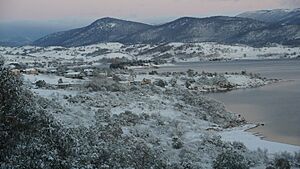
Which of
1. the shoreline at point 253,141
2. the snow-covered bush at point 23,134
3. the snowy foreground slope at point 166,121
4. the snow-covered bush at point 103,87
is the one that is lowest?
the shoreline at point 253,141

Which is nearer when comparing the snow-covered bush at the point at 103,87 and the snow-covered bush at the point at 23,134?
the snow-covered bush at the point at 23,134

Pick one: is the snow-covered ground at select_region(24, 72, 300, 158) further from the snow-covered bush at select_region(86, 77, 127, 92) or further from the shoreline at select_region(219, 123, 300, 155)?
the snow-covered bush at select_region(86, 77, 127, 92)

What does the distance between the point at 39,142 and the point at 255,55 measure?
13964cm

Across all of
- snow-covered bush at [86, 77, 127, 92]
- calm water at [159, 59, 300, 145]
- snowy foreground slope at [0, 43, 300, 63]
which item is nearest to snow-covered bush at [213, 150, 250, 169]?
calm water at [159, 59, 300, 145]

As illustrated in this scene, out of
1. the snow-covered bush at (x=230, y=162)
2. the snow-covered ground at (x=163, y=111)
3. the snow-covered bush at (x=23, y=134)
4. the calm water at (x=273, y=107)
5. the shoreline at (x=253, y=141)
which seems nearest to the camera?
the snow-covered bush at (x=23, y=134)

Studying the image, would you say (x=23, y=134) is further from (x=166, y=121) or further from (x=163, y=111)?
(x=163, y=111)

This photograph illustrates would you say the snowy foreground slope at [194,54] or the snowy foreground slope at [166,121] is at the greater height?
the snowy foreground slope at [166,121]

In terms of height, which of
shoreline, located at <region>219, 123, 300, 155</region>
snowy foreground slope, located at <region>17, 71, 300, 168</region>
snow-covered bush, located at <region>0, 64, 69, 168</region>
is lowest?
shoreline, located at <region>219, 123, 300, 155</region>

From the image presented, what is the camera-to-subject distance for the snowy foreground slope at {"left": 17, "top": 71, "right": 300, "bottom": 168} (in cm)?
2205

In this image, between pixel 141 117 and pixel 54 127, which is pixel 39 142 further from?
pixel 141 117

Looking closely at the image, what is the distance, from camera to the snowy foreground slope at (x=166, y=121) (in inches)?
868

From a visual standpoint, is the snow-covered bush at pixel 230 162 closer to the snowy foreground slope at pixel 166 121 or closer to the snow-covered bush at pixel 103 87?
the snowy foreground slope at pixel 166 121

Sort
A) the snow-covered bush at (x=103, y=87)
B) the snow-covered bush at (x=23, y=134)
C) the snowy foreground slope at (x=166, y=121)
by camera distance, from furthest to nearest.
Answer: the snow-covered bush at (x=103, y=87) → the snowy foreground slope at (x=166, y=121) → the snow-covered bush at (x=23, y=134)

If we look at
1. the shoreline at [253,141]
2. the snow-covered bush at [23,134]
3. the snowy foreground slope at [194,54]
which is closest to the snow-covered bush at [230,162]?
the shoreline at [253,141]
